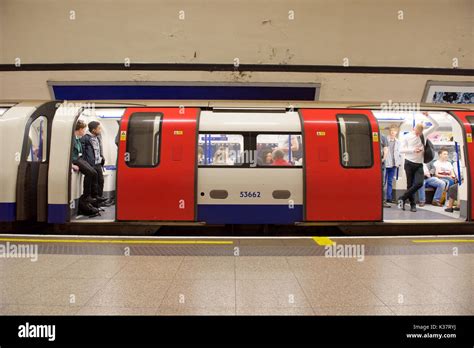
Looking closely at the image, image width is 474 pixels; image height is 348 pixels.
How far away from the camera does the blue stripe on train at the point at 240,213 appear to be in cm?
534

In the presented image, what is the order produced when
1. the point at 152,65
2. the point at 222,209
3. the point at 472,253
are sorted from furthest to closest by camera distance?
1. the point at 152,65
2. the point at 222,209
3. the point at 472,253

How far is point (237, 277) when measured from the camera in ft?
11.4

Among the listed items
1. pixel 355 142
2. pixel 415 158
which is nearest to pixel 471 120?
pixel 415 158

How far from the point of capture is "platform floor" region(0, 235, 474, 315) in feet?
9.09

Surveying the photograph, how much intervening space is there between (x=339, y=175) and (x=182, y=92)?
5142 mm

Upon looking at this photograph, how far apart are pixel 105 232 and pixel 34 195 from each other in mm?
1421

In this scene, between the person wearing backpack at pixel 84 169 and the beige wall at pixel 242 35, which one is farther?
the beige wall at pixel 242 35

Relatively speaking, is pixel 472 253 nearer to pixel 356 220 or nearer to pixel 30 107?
pixel 356 220

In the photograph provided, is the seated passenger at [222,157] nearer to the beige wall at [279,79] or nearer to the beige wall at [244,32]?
the beige wall at [279,79]

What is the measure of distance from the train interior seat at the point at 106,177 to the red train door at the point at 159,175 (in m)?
0.62

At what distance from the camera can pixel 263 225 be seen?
18.4 ft

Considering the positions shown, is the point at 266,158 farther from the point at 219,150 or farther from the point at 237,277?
the point at 237,277

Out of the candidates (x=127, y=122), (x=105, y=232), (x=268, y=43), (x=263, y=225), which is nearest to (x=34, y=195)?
(x=105, y=232)

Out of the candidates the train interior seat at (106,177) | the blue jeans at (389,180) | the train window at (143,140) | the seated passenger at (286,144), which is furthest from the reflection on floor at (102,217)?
the blue jeans at (389,180)
